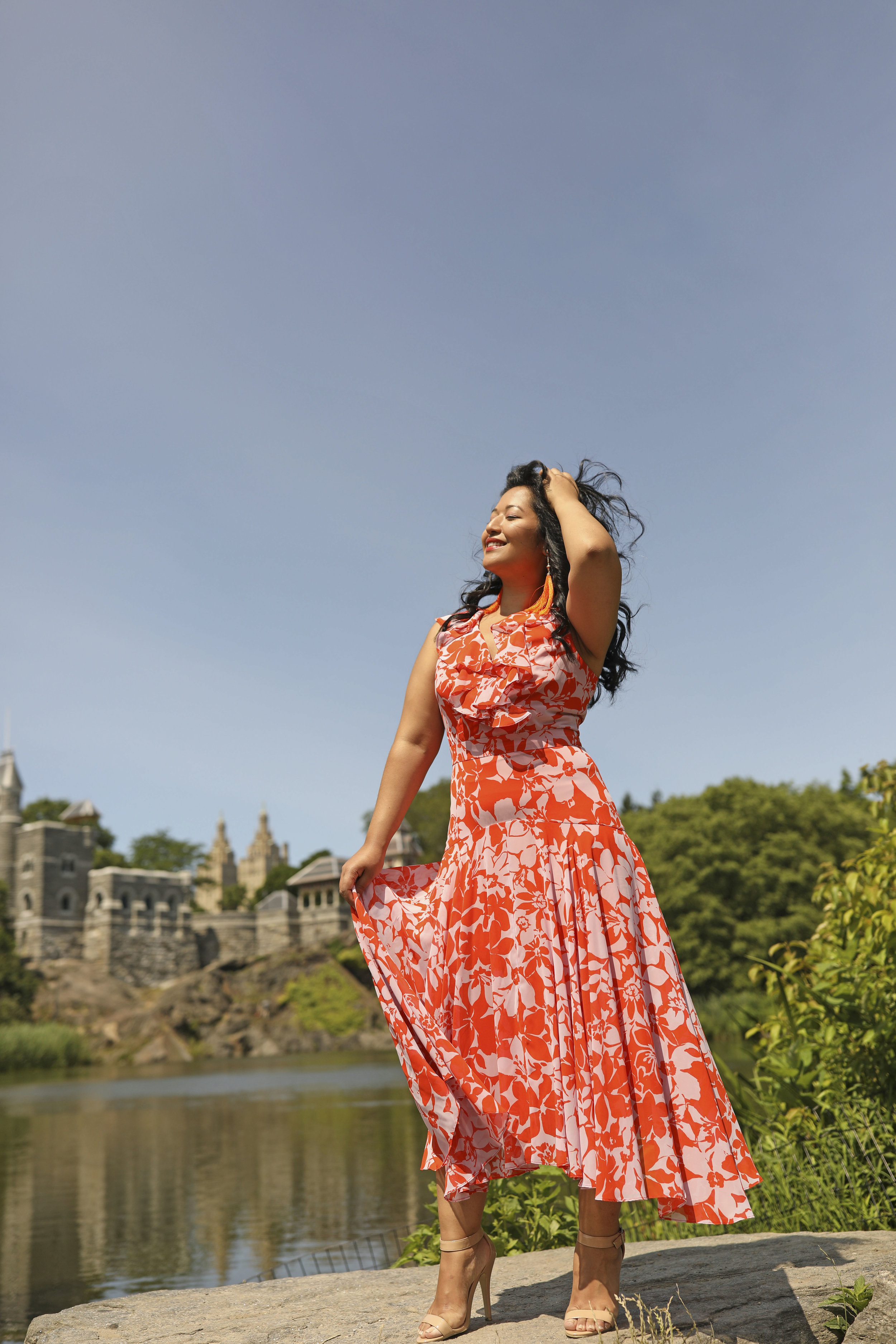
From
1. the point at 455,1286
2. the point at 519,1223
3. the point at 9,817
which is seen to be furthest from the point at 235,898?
the point at 455,1286

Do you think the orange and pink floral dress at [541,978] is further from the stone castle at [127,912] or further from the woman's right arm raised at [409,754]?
the stone castle at [127,912]

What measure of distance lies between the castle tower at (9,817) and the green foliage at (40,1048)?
15.7m

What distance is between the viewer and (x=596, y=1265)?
8.16 ft

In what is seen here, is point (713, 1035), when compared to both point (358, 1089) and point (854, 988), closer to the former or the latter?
point (358, 1089)

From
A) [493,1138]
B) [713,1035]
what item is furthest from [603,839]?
[713,1035]

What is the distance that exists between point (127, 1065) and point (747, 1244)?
1360 inches

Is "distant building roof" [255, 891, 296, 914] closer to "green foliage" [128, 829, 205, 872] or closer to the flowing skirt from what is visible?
"green foliage" [128, 829, 205, 872]

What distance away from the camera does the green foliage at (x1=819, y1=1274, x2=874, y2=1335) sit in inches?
93.5

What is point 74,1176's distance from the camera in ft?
34.0

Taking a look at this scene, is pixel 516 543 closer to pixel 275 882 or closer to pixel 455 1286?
pixel 455 1286

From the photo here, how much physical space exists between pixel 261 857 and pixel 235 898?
47176 mm

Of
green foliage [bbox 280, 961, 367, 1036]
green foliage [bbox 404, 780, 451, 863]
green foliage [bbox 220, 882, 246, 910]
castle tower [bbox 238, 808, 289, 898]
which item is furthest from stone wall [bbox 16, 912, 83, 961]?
castle tower [bbox 238, 808, 289, 898]

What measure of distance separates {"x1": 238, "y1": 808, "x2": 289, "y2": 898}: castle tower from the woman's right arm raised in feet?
410

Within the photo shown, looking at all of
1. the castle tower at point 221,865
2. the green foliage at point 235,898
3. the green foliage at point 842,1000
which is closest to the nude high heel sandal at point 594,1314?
the green foliage at point 842,1000
